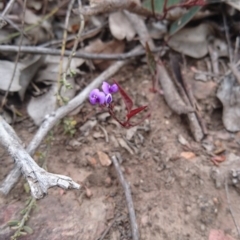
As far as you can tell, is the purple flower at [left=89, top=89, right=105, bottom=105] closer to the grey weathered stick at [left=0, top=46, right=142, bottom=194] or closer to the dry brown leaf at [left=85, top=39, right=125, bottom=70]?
the grey weathered stick at [left=0, top=46, right=142, bottom=194]

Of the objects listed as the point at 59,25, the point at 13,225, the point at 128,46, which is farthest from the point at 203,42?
the point at 13,225

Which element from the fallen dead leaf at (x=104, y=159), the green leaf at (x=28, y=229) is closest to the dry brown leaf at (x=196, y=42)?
the fallen dead leaf at (x=104, y=159)

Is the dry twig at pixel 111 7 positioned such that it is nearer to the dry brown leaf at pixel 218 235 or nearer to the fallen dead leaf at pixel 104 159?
the fallen dead leaf at pixel 104 159

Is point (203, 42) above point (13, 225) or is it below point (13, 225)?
below

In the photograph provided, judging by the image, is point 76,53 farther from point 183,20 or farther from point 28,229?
point 28,229

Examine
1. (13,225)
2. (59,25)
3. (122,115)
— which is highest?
(59,25)

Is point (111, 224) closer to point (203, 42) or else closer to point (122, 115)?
point (122, 115)
